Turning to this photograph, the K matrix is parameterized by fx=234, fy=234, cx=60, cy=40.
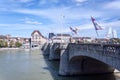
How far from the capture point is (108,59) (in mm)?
22125

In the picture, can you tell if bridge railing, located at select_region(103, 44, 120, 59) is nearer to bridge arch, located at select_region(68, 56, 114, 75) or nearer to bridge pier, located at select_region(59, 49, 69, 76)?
bridge arch, located at select_region(68, 56, 114, 75)

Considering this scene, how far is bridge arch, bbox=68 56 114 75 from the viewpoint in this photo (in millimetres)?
→ 39531

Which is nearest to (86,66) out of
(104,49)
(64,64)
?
(64,64)

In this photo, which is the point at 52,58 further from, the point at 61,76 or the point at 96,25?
the point at 96,25

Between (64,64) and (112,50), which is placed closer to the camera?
(112,50)

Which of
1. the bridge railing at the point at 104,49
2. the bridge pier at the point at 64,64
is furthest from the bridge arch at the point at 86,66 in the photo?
the bridge railing at the point at 104,49

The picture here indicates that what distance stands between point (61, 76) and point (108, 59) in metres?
18.1

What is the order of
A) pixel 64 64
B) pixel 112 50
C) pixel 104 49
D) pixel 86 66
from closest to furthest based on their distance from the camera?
pixel 112 50, pixel 104 49, pixel 86 66, pixel 64 64

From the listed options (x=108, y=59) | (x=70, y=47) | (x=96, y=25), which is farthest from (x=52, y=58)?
(x=108, y=59)

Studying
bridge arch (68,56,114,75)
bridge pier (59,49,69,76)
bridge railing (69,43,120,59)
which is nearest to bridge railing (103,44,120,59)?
bridge railing (69,43,120,59)

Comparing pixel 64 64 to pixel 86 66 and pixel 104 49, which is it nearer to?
pixel 86 66

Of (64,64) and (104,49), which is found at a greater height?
(104,49)

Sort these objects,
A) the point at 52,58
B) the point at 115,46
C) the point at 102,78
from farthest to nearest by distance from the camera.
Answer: the point at 52,58 → the point at 102,78 → the point at 115,46

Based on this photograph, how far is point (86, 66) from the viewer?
3969 cm
